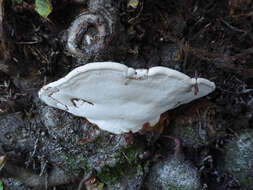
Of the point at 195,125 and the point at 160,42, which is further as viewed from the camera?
the point at 195,125

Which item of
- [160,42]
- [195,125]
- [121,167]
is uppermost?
[160,42]

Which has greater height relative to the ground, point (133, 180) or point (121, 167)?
A: point (121, 167)

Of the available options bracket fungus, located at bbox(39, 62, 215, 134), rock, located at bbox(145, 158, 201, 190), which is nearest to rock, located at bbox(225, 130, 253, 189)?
rock, located at bbox(145, 158, 201, 190)

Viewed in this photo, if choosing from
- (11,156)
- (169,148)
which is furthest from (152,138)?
(11,156)

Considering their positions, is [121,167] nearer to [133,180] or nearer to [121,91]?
[133,180]

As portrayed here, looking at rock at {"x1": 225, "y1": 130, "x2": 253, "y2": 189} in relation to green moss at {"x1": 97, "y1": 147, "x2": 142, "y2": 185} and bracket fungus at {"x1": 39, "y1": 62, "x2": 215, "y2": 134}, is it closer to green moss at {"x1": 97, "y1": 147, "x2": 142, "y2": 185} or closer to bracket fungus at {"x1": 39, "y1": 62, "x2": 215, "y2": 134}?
bracket fungus at {"x1": 39, "y1": 62, "x2": 215, "y2": 134}

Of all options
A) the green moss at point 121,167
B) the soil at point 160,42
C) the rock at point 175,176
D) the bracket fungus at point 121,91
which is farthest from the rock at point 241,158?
the green moss at point 121,167

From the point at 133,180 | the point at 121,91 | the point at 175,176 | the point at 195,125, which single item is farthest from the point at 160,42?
the point at 133,180

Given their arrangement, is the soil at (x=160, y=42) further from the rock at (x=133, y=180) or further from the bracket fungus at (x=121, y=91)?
the rock at (x=133, y=180)

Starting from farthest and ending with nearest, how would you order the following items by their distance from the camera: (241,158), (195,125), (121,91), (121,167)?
(121,167), (195,125), (241,158), (121,91)
